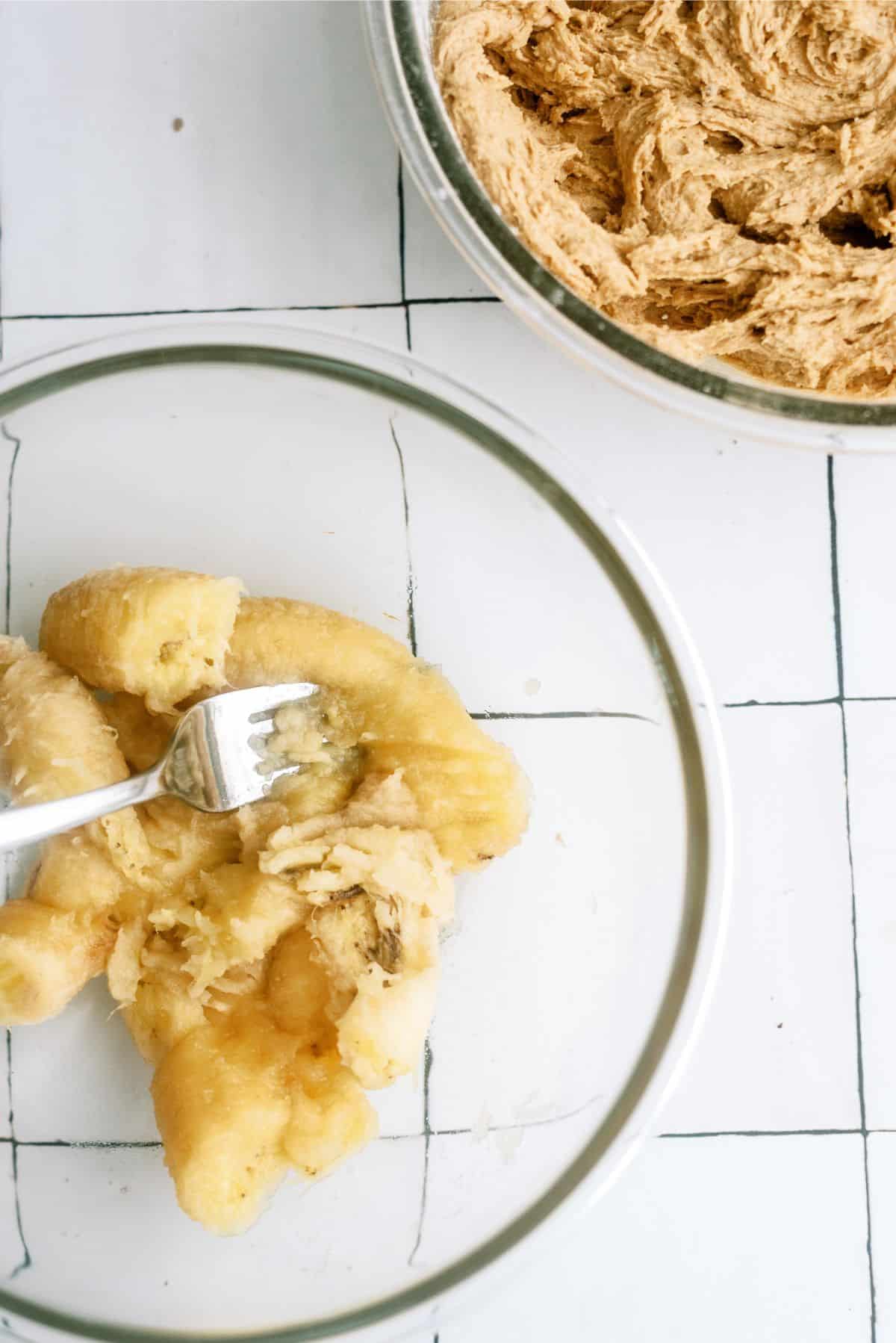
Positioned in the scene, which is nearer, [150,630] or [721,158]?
[150,630]

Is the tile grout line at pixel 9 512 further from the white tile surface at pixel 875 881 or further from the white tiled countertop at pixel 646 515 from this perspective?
the white tile surface at pixel 875 881

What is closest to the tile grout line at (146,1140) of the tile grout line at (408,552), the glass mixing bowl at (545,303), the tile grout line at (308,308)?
the tile grout line at (408,552)

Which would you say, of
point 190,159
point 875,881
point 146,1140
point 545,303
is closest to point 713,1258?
point 875,881

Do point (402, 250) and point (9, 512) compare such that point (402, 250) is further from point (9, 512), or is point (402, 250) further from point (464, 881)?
point (464, 881)

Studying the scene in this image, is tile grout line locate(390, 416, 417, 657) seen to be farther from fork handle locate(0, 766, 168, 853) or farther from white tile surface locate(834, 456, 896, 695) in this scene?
white tile surface locate(834, 456, 896, 695)

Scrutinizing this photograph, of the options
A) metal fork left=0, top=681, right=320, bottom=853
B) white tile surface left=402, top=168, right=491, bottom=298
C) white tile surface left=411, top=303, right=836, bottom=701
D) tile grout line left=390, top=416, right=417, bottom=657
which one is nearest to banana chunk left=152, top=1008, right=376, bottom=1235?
metal fork left=0, top=681, right=320, bottom=853

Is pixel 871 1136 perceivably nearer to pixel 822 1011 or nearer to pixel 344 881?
pixel 822 1011
